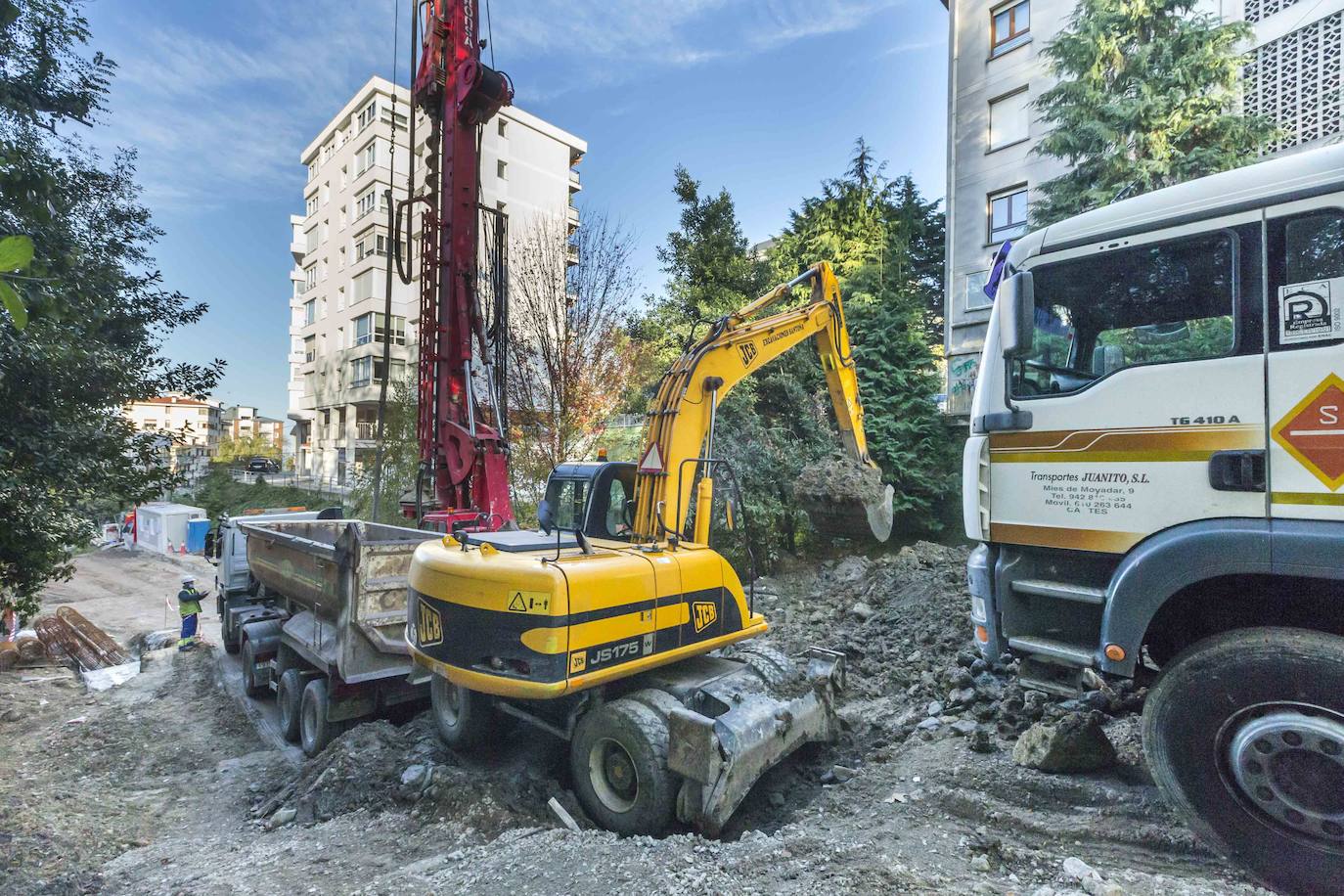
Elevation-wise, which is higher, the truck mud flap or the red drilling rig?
the red drilling rig

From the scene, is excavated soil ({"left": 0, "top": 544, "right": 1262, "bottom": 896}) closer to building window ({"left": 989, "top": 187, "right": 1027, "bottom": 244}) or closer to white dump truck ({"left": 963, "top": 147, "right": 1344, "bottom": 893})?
white dump truck ({"left": 963, "top": 147, "right": 1344, "bottom": 893})

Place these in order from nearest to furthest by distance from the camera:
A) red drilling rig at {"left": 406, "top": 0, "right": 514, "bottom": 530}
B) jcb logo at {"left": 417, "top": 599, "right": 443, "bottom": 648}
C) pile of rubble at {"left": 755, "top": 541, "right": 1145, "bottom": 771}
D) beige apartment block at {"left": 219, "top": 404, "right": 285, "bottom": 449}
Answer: pile of rubble at {"left": 755, "top": 541, "right": 1145, "bottom": 771} < jcb logo at {"left": 417, "top": 599, "right": 443, "bottom": 648} < red drilling rig at {"left": 406, "top": 0, "right": 514, "bottom": 530} < beige apartment block at {"left": 219, "top": 404, "right": 285, "bottom": 449}

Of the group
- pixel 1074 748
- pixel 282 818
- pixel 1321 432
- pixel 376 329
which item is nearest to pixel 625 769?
pixel 282 818

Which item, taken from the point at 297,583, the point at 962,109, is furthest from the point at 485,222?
the point at 962,109

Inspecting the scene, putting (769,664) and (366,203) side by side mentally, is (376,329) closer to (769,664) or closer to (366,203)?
(366,203)

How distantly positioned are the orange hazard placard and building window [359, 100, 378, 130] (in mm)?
37229

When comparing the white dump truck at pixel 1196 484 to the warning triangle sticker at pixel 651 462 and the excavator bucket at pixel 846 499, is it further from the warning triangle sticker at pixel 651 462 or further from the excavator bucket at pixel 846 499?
the excavator bucket at pixel 846 499

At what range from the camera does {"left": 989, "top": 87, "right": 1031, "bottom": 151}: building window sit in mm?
15500

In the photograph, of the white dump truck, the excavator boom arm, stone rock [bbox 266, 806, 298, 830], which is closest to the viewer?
the white dump truck

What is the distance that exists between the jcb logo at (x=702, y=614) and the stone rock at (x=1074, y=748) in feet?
7.07

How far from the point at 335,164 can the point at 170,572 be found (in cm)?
2504

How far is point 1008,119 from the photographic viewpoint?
625 inches

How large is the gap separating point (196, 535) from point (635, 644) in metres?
24.5

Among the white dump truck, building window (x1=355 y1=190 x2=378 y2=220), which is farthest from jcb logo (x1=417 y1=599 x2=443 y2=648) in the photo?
building window (x1=355 y1=190 x2=378 y2=220)
